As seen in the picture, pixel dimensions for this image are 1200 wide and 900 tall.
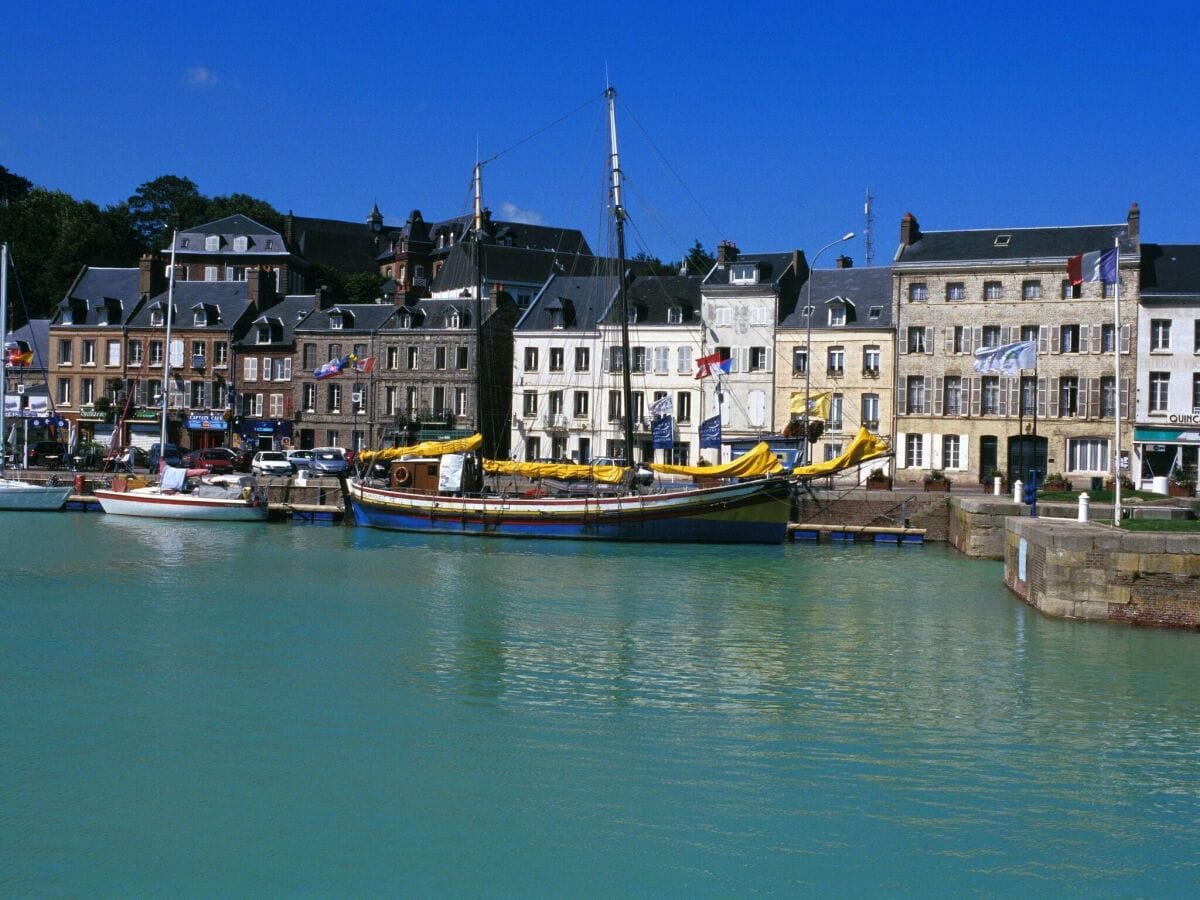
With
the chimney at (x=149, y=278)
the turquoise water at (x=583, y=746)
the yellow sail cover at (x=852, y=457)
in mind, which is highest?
the chimney at (x=149, y=278)

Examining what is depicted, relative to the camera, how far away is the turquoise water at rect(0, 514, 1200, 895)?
12.6 m

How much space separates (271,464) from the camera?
58.4 m

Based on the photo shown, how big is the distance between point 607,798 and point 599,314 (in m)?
53.1

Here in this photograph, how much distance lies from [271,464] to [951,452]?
31.5 m

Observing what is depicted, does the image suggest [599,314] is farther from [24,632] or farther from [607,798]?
[607,798]

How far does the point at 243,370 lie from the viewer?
244 feet

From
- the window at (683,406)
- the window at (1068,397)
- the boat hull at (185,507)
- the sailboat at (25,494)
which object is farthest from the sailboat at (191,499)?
the window at (1068,397)

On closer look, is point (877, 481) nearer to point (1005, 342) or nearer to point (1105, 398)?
point (1005, 342)

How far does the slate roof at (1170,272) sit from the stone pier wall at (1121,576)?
32373 millimetres

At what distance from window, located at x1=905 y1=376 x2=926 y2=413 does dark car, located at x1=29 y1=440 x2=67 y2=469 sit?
140ft

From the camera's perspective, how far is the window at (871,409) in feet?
193

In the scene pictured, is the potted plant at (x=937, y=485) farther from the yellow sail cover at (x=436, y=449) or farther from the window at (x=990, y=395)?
the yellow sail cover at (x=436, y=449)

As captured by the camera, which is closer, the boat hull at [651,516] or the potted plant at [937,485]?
the boat hull at [651,516]

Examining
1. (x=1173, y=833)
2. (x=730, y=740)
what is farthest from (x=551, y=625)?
(x=1173, y=833)
